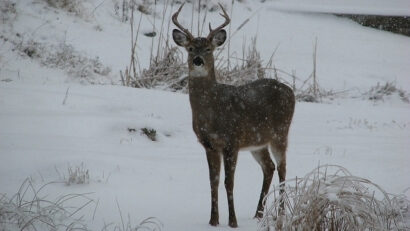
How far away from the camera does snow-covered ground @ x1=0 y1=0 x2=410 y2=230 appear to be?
231 inches

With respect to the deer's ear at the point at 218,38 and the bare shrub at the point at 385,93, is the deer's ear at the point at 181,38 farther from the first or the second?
the bare shrub at the point at 385,93

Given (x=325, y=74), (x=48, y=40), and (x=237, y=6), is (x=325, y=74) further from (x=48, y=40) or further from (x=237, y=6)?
(x=48, y=40)

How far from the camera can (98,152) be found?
6992 millimetres

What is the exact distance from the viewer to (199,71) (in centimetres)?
543

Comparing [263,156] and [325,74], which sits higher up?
[325,74]

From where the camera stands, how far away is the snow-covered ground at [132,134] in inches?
231

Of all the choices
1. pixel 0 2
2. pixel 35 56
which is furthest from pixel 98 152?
pixel 0 2

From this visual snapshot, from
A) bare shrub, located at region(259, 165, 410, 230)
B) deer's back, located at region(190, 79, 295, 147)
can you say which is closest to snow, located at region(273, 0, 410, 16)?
deer's back, located at region(190, 79, 295, 147)

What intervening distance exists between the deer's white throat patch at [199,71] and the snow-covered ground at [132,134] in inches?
49.8

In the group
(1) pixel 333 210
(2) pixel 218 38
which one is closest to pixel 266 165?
(2) pixel 218 38

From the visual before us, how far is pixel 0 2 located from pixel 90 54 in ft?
7.46

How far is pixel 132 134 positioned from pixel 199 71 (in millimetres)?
2679

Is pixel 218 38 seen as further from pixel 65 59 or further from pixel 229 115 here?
pixel 65 59

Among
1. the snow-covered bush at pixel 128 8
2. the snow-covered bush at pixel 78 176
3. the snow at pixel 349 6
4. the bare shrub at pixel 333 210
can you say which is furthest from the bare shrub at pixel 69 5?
the bare shrub at pixel 333 210
